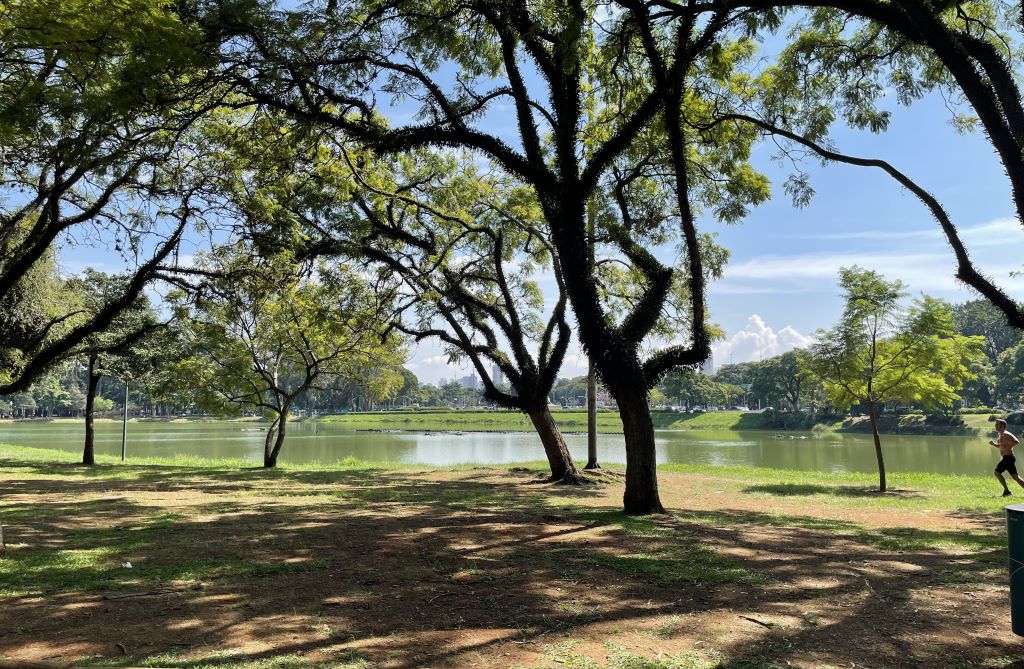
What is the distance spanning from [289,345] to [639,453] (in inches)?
541

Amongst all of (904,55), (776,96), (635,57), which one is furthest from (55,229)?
(904,55)

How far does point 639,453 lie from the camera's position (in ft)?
29.4

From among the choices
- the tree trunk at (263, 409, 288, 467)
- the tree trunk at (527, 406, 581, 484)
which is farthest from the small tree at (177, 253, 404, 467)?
the tree trunk at (527, 406, 581, 484)

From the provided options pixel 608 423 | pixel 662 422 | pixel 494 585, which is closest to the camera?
pixel 494 585

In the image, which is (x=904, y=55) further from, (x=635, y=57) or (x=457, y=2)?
(x=457, y=2)

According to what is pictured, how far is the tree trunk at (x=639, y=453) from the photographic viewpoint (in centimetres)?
889

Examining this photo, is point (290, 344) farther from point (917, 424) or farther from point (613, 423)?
point (613, 423)

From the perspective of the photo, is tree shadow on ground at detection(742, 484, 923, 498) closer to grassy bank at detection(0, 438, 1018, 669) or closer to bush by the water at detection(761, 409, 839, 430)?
grassy bank at detection(0, 438, 1018, 669)

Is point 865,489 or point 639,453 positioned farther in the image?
Result: point 865,489

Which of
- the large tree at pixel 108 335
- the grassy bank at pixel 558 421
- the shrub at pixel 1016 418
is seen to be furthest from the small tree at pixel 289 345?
the shrub at pixel 1016 418

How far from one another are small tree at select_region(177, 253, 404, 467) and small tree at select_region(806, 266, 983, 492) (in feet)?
36.6

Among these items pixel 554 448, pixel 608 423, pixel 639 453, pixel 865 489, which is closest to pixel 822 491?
pixel 865 489

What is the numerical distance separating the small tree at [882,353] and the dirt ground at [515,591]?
641cm

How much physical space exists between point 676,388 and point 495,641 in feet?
255
